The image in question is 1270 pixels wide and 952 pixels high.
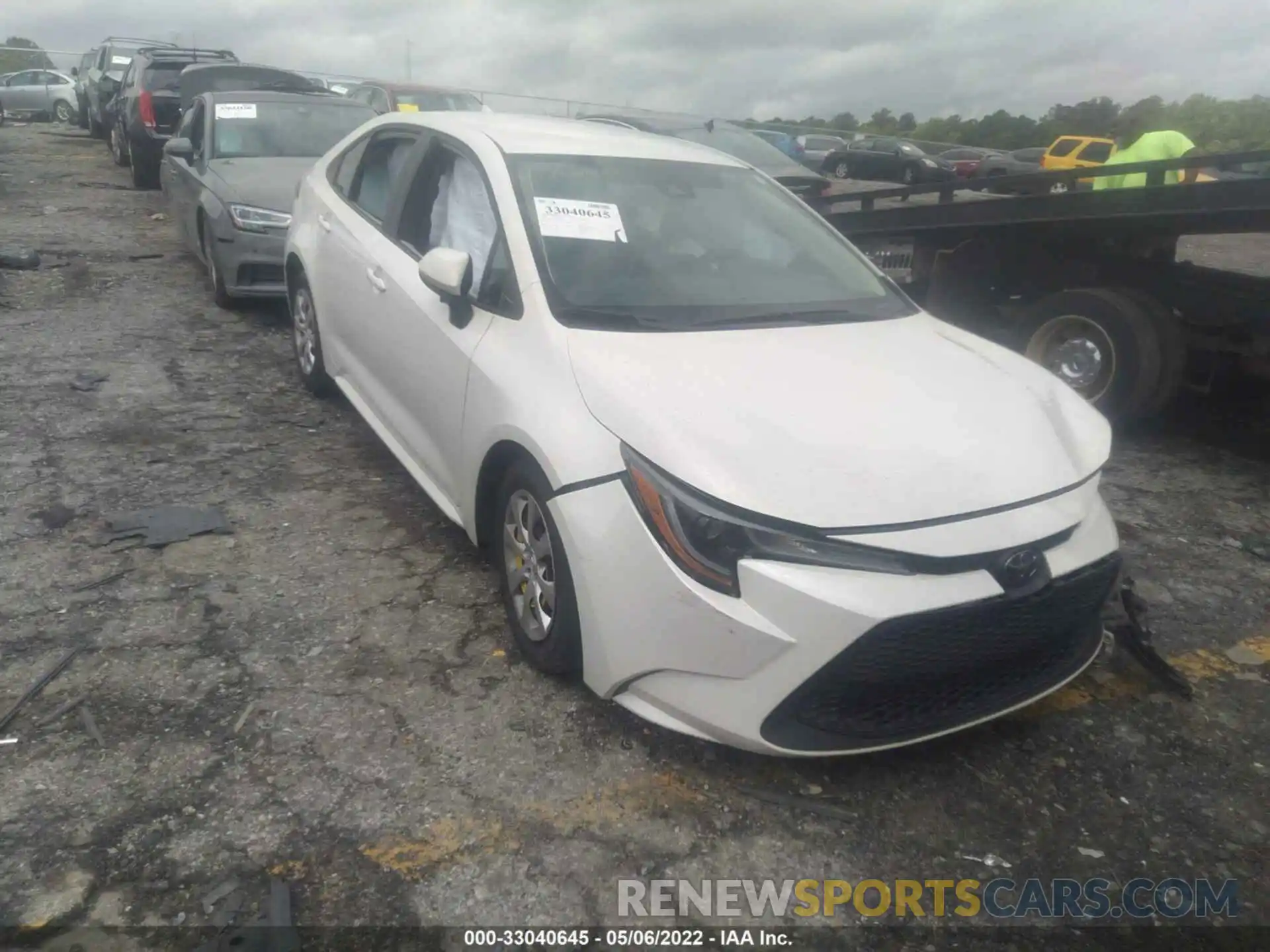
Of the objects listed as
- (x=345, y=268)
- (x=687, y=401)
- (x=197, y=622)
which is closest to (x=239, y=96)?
(x=345, y=268)

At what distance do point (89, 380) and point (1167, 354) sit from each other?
6.06m

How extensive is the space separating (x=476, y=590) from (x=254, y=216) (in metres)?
4.22

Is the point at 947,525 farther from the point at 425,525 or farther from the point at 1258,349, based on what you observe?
the point at 1258,349

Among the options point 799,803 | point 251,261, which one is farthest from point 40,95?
point 799,803

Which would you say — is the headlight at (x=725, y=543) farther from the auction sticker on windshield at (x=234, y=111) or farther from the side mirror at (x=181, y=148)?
the auction sticker on windshield at (x=234, y=111)

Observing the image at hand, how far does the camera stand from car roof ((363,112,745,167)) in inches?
153

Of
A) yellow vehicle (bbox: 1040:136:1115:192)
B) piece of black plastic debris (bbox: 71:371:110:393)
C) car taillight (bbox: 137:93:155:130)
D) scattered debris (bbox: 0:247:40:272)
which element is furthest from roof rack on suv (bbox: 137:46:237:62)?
yellow vehicle (bbox: 1040:136:1115:192)

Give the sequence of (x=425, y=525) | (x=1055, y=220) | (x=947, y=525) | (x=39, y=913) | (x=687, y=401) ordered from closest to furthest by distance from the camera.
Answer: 1. (x=39, y=913)
2. (x=947, y=525)
3. (x=687, y=401)
4. (x=425, y=525)
5. (x=1055, y=220)

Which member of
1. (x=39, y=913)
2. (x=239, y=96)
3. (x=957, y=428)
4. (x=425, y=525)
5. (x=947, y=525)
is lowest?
(x=39, y=913)

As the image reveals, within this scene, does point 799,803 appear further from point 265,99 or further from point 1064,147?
point 1064,147

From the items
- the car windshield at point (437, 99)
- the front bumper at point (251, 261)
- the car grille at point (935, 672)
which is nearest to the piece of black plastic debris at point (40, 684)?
the car grille at point (935, 672)

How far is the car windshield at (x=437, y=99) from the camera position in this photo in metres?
14.0

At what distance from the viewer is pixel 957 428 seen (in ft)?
9.30

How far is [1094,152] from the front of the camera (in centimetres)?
2375
